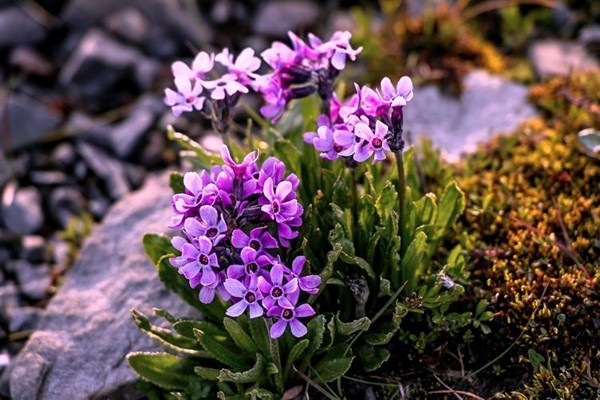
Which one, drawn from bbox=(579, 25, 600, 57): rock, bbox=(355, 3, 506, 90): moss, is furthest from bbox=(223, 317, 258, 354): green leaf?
bbox=(579, 25, 600, 57): rock

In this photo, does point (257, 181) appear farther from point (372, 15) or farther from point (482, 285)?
point (372, 15)

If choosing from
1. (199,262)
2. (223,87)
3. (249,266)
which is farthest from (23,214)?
(249,266)

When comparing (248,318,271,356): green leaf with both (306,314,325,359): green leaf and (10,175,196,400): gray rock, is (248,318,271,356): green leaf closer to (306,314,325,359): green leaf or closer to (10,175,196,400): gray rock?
(306,314,325,359): green leaf

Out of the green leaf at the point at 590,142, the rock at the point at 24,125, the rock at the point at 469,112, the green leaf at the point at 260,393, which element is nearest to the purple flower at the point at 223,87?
the green leaf at the point at 260,393

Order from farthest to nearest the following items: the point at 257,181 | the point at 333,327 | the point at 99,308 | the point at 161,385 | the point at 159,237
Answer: the point at 99,308
the point at 159,237
the point at 161,385
the point at 333,327
the point at 257,181

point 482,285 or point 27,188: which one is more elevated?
point 482,285

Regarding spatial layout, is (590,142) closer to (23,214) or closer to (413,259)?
(413,259)

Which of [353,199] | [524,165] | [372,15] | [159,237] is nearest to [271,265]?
[353,199]
